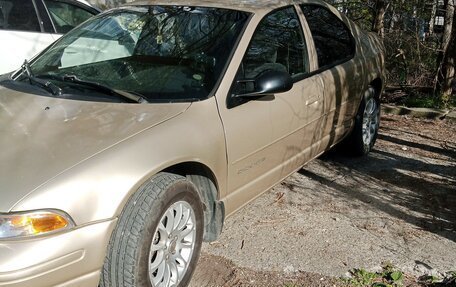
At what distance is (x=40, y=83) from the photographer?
3469mm

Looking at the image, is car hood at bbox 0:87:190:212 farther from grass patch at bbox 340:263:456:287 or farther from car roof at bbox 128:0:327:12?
grass patch at bbox 340:263:456:287

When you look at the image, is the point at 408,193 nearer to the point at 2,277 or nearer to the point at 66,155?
the point at 66,155

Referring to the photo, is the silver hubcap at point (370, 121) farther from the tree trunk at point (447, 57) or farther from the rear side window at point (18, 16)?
the rear side window at point (18, 16)

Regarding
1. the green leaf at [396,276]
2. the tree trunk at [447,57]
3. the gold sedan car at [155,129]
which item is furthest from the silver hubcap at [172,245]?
the tree trunk at [447,57]

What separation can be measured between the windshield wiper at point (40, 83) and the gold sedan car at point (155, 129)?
1cm

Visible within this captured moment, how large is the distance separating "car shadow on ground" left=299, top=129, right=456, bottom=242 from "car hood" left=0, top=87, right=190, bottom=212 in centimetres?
217

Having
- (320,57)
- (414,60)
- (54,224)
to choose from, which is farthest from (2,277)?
(414,60)

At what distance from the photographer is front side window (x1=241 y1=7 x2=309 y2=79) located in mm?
3707

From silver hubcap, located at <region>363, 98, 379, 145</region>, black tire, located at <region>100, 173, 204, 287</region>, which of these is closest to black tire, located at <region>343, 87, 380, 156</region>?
silver hubcap, located at <region>363, 98, 379, 145</region>

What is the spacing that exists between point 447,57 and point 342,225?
4.51 m

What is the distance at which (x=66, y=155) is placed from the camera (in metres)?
2.61

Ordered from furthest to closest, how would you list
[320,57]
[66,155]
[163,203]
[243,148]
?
[320,57] < [243,148] < [163,203] < [66,155]

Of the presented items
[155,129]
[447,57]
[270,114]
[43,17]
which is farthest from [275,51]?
[447,57]

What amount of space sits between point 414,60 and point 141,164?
6.84 m
